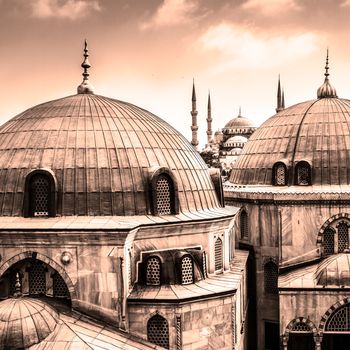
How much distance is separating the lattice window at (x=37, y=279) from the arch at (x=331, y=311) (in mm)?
12320

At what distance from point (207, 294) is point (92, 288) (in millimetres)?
4336

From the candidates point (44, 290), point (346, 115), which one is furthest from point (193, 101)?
point (44, 290)

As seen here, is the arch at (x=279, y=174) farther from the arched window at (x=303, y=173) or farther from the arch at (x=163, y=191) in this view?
the arch at (x=163, y=191)

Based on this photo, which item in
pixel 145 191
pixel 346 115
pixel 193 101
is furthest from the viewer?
pixel 193 101

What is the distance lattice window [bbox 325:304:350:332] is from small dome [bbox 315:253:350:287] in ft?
3.98

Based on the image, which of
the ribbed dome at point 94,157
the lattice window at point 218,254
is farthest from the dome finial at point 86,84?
the lattice window at point 218,254

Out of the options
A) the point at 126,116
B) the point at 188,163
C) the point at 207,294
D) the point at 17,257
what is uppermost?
the point at 126,116

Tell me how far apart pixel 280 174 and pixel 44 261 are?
1512 centimetres

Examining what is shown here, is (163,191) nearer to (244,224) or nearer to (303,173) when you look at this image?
(244,224)

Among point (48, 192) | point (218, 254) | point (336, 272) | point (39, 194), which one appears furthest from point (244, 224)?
point (39, 194)

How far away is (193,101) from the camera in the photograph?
→ 3770 inches

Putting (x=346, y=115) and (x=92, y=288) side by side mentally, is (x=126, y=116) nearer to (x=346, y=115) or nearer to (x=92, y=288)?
(x=92, y=288)

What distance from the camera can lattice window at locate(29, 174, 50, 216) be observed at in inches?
797

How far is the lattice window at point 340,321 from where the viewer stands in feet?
76.0
